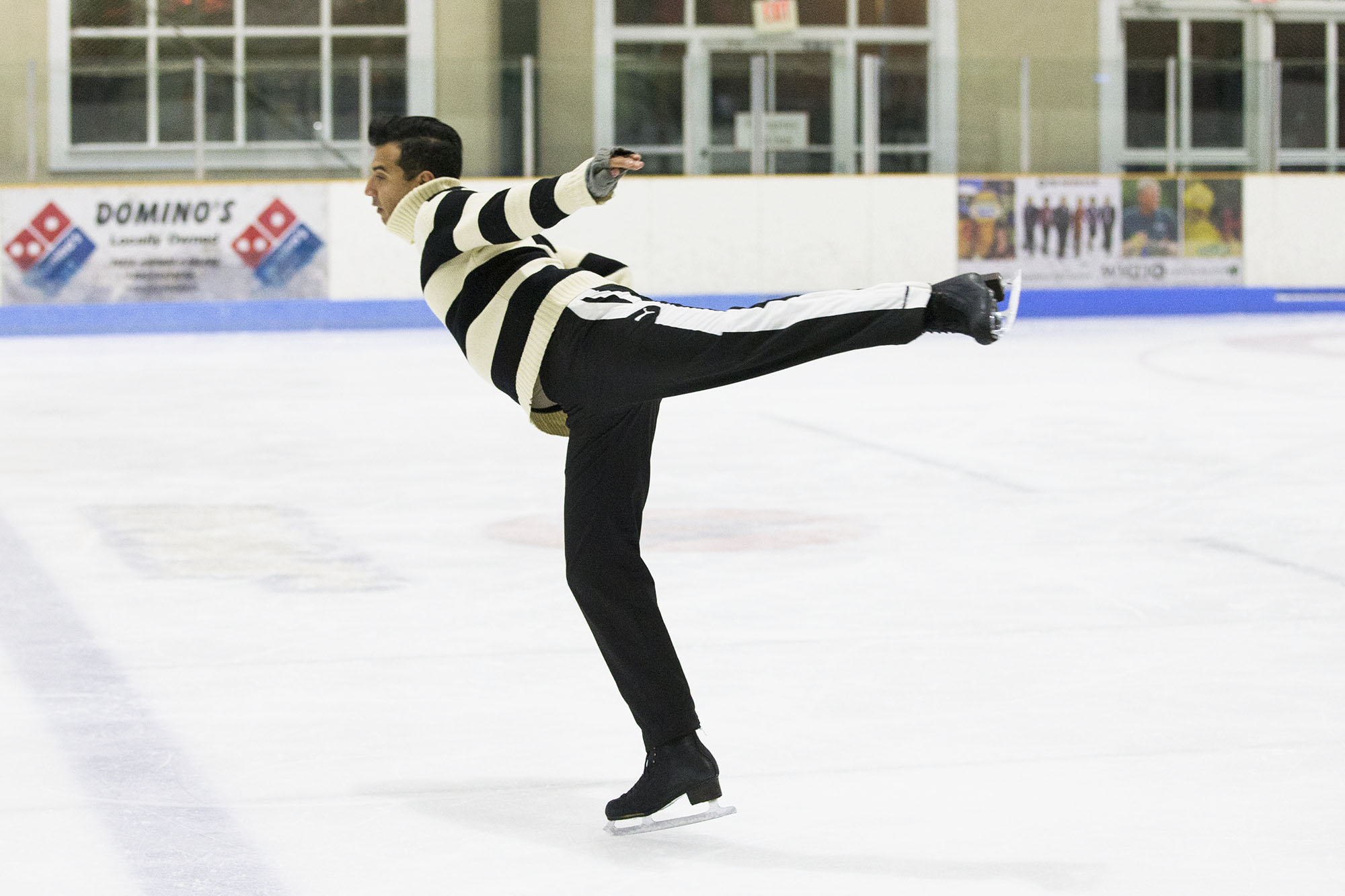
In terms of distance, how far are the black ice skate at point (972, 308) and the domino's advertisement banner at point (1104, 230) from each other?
12593mm

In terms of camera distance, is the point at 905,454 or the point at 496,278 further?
the point at 905,454

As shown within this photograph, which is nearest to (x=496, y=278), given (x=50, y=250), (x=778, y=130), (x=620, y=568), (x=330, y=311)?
(x=620, y=568)

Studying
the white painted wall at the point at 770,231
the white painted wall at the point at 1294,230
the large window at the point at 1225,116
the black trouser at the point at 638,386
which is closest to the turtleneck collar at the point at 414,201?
the black trouser at the point at 638,386

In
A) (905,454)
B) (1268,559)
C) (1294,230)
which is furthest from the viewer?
(1294,230)

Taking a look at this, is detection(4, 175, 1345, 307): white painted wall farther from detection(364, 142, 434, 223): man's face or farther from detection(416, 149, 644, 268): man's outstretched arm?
detection(416, 149, 644, 268): man's outstretched arm

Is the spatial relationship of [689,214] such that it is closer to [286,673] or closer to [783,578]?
[783,578]

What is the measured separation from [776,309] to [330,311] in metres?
12.0

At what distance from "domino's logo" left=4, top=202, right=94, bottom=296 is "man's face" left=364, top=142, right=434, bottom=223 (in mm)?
11697

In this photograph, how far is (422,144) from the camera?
8.20 feet

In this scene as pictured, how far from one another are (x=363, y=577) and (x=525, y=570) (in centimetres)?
39

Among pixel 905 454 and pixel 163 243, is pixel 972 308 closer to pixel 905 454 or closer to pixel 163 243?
pixel 905 454

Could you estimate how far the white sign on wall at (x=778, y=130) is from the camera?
14430 mm

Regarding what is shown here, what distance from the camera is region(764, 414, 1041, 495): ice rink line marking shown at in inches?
229

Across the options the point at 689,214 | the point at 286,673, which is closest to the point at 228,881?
the point at 286,673
